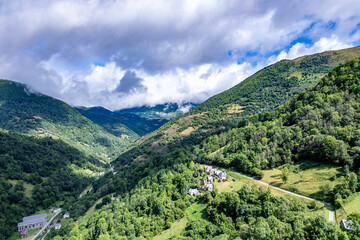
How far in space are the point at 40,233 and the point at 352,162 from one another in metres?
132

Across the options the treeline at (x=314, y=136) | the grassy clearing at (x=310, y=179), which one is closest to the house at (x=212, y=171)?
the treeline at (x=314, y=136)

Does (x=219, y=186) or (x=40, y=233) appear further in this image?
(x=40, y=233)

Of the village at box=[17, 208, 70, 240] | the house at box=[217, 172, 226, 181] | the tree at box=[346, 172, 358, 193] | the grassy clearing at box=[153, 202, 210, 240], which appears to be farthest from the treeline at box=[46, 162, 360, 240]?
the village at box=[17, 208, 70, 240]

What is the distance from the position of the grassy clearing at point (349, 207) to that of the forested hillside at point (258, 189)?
1.25 m

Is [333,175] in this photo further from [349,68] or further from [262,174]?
[349,68]

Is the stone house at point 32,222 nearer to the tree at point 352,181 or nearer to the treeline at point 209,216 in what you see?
the treeline at point 209,216

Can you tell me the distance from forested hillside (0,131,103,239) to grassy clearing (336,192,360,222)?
126910 mm

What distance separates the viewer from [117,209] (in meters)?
71.4

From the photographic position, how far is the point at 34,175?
130 meters

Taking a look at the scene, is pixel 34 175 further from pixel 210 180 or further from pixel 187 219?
pixel 210 180

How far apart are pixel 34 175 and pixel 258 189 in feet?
487

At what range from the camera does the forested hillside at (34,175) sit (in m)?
101

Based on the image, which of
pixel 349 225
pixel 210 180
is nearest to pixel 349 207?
pixel 349 225

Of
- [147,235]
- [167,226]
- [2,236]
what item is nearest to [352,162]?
[167,226]
